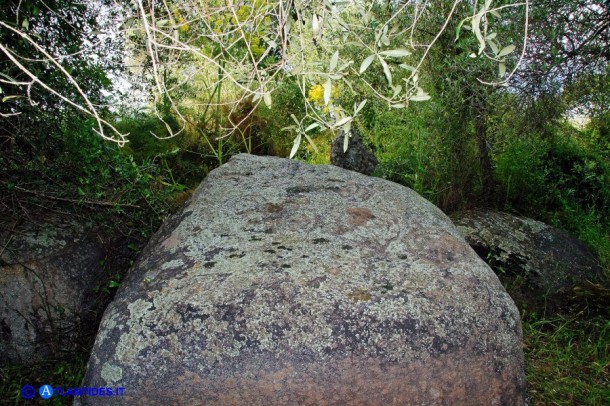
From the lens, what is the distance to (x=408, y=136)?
4.34m

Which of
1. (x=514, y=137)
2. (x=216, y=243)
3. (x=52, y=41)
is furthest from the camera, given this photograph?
(x=514, y=137)

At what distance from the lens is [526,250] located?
378cm

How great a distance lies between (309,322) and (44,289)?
1.59 metres

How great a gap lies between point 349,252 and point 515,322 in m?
0.73

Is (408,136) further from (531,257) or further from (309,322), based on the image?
(309,322)

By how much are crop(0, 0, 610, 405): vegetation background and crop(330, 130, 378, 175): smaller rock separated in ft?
0.58

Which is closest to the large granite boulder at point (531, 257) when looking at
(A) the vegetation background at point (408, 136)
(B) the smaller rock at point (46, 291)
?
A: (A) the vegetation background at point (408, 136)

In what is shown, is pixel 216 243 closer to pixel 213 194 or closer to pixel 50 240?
pixel 213 194

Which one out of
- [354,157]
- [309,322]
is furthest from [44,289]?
[354,157]

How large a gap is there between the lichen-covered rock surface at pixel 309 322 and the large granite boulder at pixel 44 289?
0.59 metres

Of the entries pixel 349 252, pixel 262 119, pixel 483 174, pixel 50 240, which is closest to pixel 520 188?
pixel 483 174

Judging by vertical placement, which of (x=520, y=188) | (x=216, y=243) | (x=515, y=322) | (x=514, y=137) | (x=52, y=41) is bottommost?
(x=515, y=322)

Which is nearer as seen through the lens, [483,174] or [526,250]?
[526,250]

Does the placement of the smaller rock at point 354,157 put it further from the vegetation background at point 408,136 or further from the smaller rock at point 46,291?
the smaller rock at point 46,291
